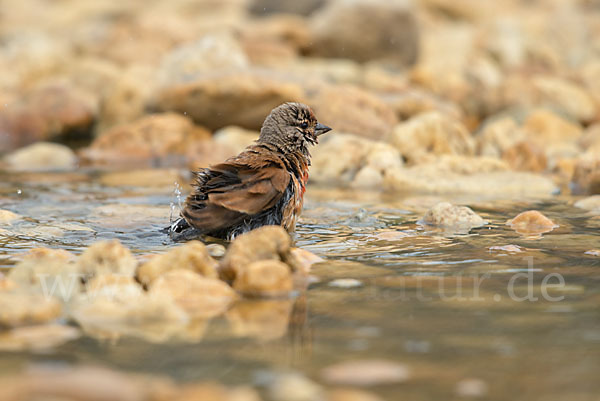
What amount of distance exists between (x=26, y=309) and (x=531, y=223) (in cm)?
369

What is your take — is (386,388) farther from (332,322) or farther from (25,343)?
(25,343)

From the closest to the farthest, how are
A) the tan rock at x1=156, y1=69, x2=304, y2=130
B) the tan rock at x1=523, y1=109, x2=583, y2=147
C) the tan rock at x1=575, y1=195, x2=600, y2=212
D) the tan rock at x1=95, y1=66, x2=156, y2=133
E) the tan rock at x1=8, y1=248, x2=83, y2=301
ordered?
the tan rock at x1=8, y1=248, x2=83, y2=301 < the tan rock at x1=575, y1=195, x2=600, y2=212 < the tan rock at x1=156, y1=69, x2=304, y2=130 < the tan rock at x1=523, y1=109, x2=583, y2=147 < the tan rock at x1=95, y1=66, x2=156, y2=133

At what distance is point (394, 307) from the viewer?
351cm

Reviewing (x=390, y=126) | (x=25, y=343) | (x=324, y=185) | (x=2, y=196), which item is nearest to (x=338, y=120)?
(x=390, y=126)

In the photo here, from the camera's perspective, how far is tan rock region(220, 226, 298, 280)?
13.0 ft

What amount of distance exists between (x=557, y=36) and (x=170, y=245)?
18646 millimetres

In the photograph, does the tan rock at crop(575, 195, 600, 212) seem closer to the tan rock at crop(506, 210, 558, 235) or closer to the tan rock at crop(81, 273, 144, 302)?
the tan rock at crop(506, 210, 558, 235)

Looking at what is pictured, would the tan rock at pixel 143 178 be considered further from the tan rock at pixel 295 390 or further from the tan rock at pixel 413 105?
the tan rock at pixel 295 390

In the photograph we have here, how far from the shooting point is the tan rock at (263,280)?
12.4ft

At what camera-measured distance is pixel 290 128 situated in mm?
5703

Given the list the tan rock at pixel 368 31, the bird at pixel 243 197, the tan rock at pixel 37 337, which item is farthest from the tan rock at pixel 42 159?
the tan rock at pixel 368 31

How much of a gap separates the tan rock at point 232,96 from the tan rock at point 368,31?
4542 millimetres

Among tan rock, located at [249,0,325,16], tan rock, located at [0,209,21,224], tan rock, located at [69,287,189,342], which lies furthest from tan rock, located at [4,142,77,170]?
tan rock, located at [249,0,325,16]

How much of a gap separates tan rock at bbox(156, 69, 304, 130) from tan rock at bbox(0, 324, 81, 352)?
24.5ft
